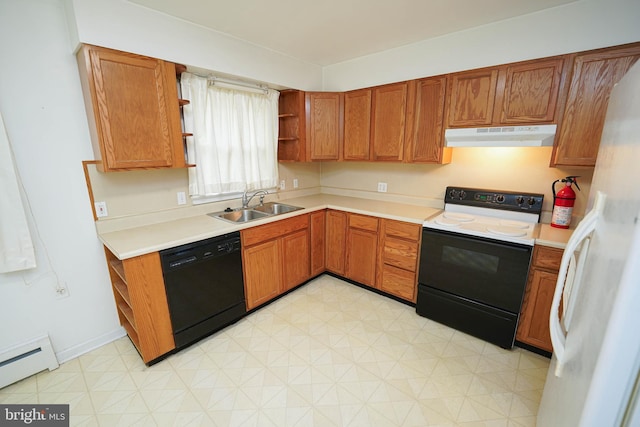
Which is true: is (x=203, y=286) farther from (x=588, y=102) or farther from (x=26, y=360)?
(x=588, y=102)

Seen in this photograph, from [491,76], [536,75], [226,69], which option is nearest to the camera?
[536,75]

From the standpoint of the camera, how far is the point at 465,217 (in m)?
2.46

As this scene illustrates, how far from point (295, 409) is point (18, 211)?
215 centimetres

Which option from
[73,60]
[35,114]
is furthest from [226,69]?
[35,114]

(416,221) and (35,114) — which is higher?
(35,114)

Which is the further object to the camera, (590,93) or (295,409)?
(590,93)

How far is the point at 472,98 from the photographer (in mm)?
2248

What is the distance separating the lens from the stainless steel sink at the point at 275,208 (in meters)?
2.98

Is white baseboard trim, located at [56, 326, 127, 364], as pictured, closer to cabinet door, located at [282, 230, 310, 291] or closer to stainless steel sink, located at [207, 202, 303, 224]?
stainless steel sink, located at [207, 202, 303, 224]

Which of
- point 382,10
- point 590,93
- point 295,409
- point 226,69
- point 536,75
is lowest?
point 295,409

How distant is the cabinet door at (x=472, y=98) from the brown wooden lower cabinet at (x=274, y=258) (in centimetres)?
173

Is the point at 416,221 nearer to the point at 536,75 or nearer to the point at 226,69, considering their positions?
the point at 536,75

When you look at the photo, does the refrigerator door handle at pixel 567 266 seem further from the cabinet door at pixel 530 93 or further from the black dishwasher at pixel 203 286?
the black dishwasher at pixel 203 286

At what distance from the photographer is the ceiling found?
192 centimetres
